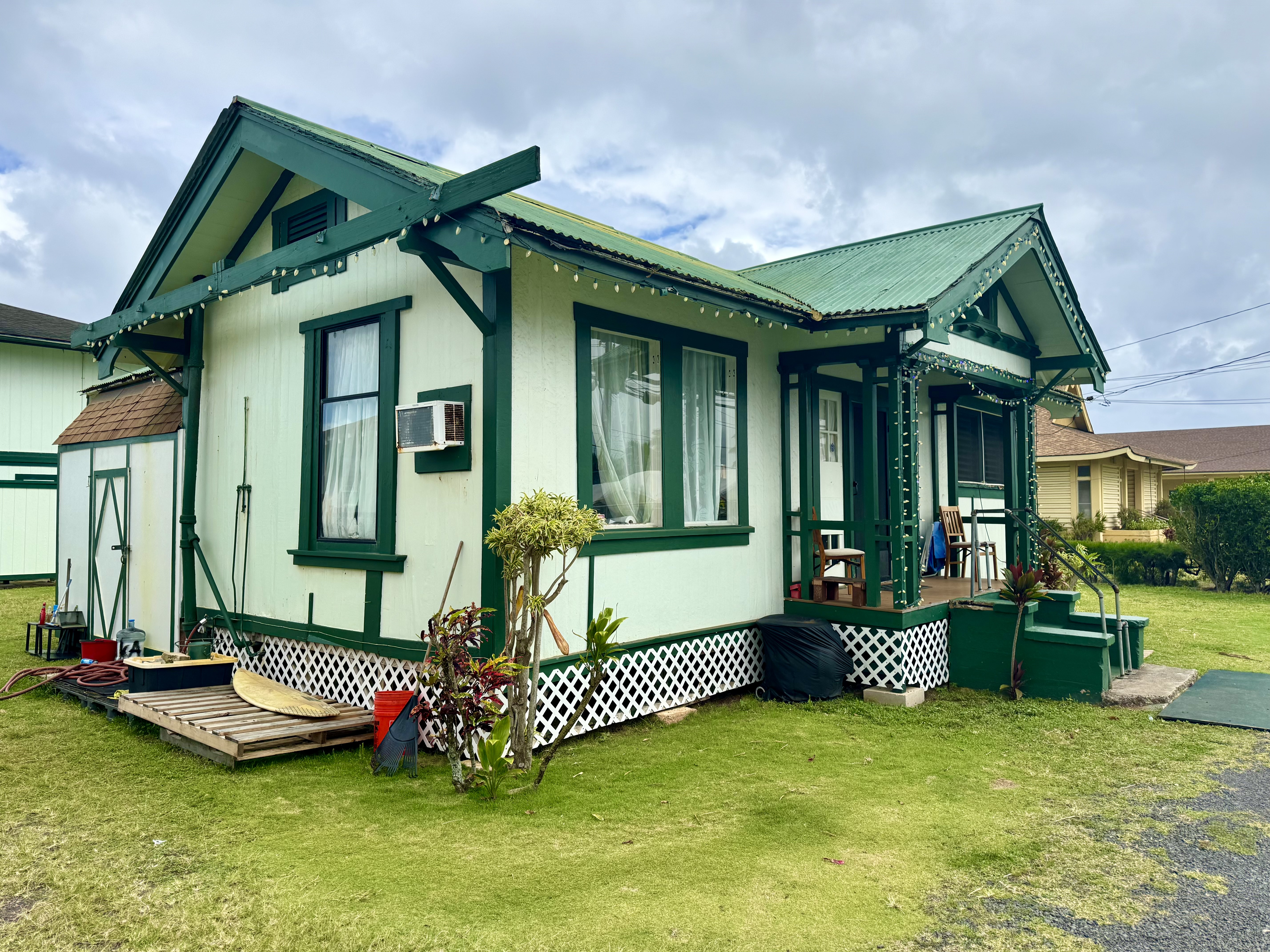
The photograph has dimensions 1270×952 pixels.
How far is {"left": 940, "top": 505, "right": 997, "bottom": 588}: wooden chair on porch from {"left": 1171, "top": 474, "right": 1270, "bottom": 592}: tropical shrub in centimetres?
764

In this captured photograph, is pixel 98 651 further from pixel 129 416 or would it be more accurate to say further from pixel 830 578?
pixel 830 578

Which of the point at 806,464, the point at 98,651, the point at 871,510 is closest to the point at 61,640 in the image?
the point at 98,651

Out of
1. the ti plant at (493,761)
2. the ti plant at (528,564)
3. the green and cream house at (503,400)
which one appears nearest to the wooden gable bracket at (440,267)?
the green and cream house at (503,400)

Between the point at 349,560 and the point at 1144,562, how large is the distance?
1745cm

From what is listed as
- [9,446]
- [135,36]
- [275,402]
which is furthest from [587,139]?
[9,446]

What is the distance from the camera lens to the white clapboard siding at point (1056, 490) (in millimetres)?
25250

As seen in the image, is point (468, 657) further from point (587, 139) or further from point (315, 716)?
point (587, 139)

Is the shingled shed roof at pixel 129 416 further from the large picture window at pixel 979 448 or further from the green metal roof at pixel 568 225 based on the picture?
the large picture window at pixel 979 448

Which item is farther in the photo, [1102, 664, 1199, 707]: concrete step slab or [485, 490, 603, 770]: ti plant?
[1102, 664, 1199, 707]: concrete step slab

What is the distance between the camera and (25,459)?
16.2 m

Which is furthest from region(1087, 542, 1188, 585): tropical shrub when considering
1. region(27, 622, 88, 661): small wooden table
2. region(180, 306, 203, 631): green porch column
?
region(27, 622, 88, 661): small wooden table

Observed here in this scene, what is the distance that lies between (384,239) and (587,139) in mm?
10309

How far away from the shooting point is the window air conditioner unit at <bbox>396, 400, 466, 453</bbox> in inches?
211

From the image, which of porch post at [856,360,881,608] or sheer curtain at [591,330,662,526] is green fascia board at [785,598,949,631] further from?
sheer curtain at [591,330,662,526]
